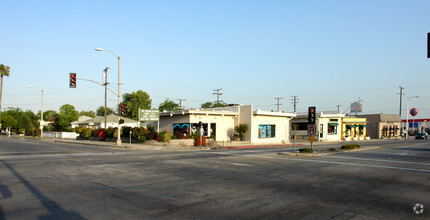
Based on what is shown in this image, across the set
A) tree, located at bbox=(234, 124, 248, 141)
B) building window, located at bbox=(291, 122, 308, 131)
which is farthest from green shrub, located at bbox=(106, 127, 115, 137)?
building window, located at bbox=(291, 122, 308, 131)

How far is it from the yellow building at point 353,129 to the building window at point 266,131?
894 inches

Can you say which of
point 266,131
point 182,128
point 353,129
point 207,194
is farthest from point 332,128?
point 207,194

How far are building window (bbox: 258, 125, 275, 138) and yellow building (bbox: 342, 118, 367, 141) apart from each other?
22.7m

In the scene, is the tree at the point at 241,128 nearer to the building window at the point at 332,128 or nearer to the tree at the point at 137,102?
the building window at the point at 332,128

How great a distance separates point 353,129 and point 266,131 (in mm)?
30741

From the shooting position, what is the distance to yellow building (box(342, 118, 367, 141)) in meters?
60.9

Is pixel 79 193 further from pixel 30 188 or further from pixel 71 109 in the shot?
pixel 71 109

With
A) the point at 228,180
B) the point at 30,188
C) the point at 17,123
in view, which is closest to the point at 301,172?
the point at 228,180

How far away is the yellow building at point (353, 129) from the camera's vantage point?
6091 centimetres


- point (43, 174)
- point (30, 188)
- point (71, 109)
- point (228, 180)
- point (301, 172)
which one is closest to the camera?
point (30, 188)

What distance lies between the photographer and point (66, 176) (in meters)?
11.6

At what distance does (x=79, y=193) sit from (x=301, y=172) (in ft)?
30.4

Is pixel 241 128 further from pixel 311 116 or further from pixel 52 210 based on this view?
pixel 52 210

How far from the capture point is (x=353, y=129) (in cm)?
6412
